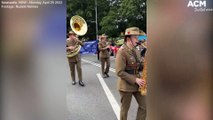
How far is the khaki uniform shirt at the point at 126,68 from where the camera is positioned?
7445mm

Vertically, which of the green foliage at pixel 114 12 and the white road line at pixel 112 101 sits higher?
the green foliage at pixel 114 12

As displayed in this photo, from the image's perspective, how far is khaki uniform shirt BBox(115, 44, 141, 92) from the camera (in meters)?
7.45

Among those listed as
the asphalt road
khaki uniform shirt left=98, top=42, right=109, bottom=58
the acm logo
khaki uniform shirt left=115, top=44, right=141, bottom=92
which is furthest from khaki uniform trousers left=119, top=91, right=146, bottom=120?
khaki uniform shirt left=98, top=42, right=109, bottom=58

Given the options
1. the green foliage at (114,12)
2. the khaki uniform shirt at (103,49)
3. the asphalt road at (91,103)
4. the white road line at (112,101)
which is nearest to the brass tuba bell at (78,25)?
the khaki uniform shirt at (103,49)

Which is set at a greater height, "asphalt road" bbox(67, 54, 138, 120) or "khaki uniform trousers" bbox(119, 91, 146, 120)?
"khaki uniform trousers" bbox(119, 91, 146, 120)

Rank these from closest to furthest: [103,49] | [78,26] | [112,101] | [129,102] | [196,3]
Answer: [196,3]
[129,102]
[112,101]
[78,26]
[103,49]

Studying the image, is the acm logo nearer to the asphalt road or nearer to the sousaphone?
the asphalt road

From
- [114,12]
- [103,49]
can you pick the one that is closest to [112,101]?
[103,49]

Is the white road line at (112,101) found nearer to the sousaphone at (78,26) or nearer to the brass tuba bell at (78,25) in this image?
the sousaphone at (78,26)

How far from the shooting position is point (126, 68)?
758cm

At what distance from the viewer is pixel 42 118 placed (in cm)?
500

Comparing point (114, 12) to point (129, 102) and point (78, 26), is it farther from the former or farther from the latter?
point (129, 102)

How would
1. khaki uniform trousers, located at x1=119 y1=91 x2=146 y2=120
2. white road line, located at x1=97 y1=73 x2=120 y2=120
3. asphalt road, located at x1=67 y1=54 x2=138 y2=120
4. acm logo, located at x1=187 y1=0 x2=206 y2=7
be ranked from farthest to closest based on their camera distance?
white road line, located at x1=97 y1=73 x2=120 y2=120 < asphalt road, located at x1=67 y1=54 x2=138 y2=120 < khaki uniform trousers, located at x1=119 y1=91 x2=146 y2=120 < acm logo, located at x1=187 y1=0 x2=206 y2=7

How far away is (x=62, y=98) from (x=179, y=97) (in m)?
1.24
